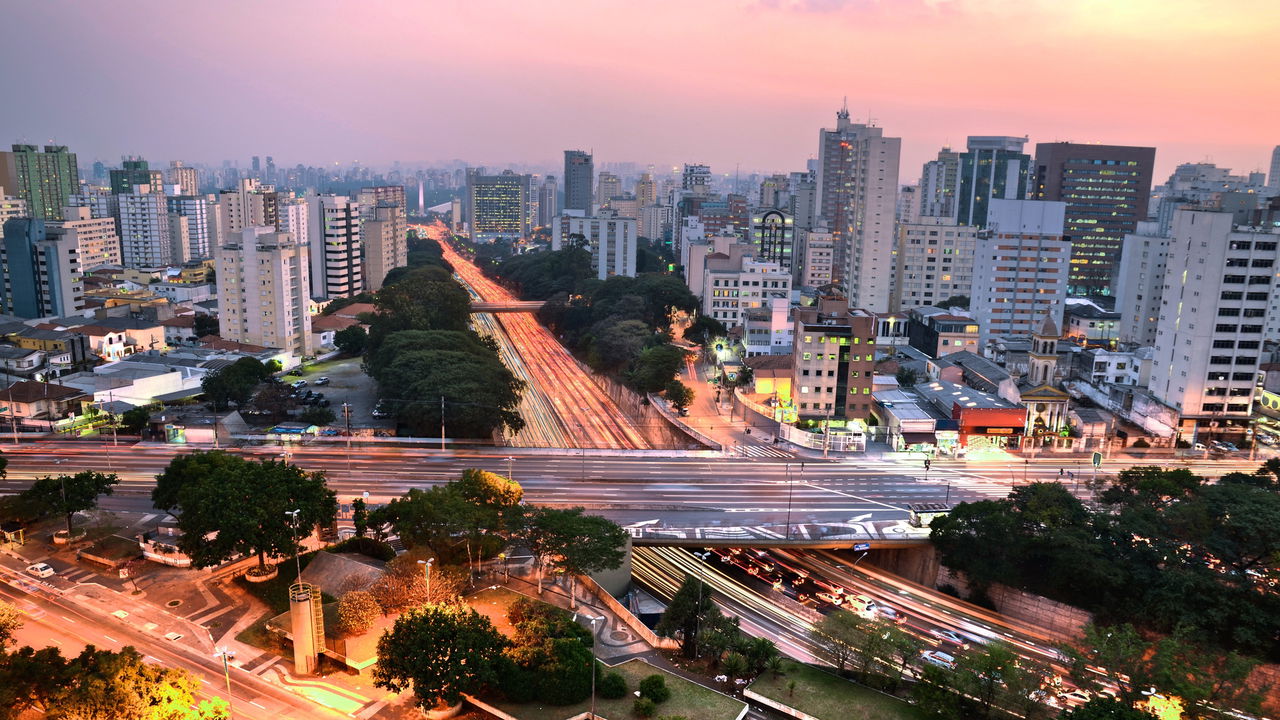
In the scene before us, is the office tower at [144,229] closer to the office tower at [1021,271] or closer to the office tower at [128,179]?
the office tower at [128,179]

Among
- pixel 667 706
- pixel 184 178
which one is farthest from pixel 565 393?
pixel 184 178

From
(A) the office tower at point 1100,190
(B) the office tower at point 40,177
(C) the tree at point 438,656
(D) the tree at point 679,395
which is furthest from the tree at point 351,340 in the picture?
(A) the office tower at point 1100,190

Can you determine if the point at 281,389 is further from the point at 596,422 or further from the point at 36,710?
the point at 36,710

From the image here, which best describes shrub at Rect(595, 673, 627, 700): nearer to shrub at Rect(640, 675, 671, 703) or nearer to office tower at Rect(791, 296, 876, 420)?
shrub at Rect(640, 675, 671, 703)

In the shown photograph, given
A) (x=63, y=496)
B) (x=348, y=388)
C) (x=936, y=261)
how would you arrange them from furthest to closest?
(x=936, y=261), (x=348, y=388), (x=63, y=496)

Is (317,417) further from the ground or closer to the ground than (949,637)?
further from the ground

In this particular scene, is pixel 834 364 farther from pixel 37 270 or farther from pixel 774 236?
pixel 37 270

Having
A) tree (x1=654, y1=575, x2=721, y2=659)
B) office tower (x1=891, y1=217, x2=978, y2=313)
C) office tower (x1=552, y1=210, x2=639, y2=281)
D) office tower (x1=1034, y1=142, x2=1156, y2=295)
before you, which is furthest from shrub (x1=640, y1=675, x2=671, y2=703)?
office tower (x1=1034, y1=142, x2=1156, y2=295)
